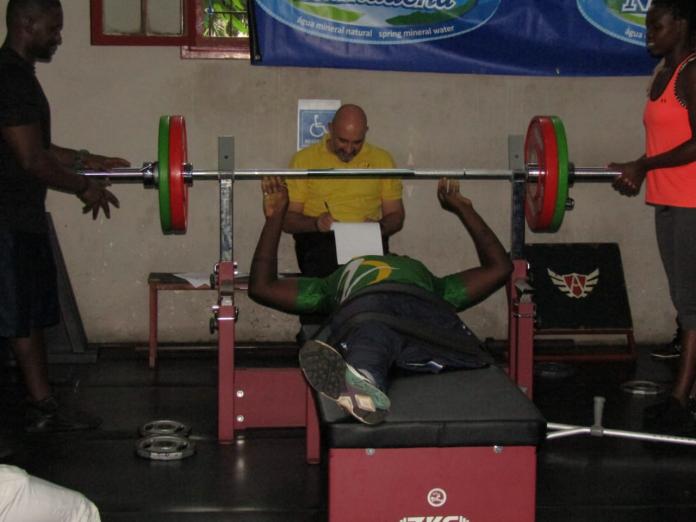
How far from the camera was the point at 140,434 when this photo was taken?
12.2 ft

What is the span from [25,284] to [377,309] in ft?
4.54

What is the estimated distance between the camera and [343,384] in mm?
2479

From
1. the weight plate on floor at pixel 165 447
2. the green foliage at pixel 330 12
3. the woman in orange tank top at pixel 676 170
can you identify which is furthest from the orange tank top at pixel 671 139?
the weight plate on floor at pixel 165 447

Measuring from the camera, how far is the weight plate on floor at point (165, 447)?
3465mm

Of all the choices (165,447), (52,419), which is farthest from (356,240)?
(52,419)

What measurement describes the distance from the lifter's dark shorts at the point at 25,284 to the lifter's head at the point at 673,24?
7.56 ft

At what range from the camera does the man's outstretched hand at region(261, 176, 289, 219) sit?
3463 mm

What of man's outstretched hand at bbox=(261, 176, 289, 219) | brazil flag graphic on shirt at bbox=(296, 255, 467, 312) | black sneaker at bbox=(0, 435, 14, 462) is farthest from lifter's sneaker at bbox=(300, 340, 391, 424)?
black sneaker at bbox=(0, 435, 14, 462)

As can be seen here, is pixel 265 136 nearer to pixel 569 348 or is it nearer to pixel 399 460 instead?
pixel 569 348

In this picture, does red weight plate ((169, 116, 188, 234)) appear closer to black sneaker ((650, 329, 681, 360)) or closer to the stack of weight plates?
the stack of weight plates

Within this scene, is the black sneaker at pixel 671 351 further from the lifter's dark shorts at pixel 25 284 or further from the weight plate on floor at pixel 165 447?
the lifter's dark shorts at pixel 25 284

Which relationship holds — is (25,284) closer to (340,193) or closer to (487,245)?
(340,193)

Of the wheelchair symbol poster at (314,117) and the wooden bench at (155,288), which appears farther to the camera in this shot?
the wheelchair symbol poster at (314,117)

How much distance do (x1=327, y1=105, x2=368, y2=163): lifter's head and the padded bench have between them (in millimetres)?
1918
